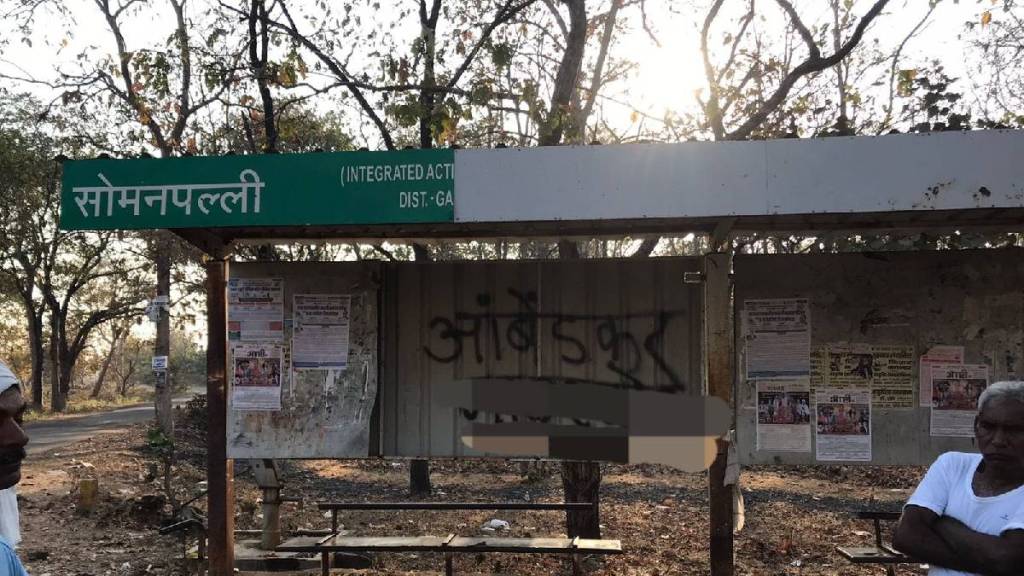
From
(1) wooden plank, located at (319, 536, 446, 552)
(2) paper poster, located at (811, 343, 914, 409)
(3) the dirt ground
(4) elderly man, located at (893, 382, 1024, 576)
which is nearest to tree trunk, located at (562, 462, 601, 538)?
(3) the dirt ground

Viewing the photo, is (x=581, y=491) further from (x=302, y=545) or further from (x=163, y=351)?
(x=163, y=351)

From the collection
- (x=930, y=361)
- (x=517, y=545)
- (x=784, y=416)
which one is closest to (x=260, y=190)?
(x=517, y=545)

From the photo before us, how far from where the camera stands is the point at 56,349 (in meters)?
26.2

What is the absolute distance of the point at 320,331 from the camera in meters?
5.36

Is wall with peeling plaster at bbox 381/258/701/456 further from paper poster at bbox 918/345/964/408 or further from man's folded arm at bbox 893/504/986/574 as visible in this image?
man's folded arm at bbox 893/504/986/574

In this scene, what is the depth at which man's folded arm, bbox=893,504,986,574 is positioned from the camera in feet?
8.47

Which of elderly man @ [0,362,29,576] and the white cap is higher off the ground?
the white cap

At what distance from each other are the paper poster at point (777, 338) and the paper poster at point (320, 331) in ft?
8.81

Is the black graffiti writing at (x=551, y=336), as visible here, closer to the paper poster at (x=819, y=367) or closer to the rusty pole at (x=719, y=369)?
the rusty pole at (x=719, y=369)

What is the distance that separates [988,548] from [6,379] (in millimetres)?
2849

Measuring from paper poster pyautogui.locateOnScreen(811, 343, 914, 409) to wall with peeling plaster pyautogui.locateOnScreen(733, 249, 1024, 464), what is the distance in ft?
0.16

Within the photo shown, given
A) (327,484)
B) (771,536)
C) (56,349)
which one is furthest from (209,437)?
(56,349)

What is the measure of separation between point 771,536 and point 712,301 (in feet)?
13.8

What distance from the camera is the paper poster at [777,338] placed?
4.93 metres
